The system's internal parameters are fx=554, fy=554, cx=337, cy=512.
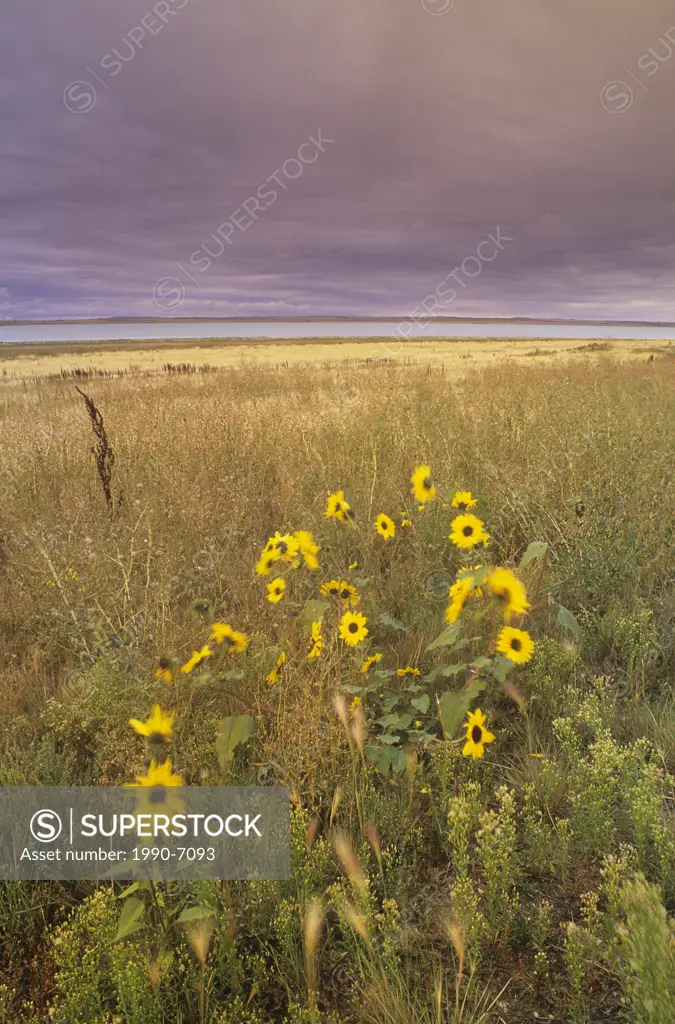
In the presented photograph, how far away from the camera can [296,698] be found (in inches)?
76.2

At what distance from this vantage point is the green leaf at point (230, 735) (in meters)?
1.70

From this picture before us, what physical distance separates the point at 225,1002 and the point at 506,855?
0.73 metres

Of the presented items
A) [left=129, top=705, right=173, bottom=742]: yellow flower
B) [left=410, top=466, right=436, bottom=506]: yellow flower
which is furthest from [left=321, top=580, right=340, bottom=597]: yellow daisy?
[left=129, top=705, right=173, bottom=742]: yellow flower

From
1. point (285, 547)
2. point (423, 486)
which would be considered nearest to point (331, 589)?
point (285, 547)

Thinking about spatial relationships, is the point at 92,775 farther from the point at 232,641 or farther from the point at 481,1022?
the point at 481,1022

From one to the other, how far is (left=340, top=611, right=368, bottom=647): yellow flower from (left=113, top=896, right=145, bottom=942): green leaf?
102 centimetres

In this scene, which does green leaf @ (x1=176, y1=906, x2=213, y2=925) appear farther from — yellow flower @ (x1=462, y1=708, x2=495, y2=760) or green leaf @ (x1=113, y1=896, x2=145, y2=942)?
yellow flower @ (x1=462, y1=708, x2=495, y2=760)

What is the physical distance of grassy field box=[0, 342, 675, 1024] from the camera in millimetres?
1274

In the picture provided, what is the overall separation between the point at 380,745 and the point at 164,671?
2.60ft

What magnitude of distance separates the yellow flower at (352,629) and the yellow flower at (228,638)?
368 mm

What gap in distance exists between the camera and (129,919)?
1.26 meters

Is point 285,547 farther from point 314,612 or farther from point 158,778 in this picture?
point 158,778

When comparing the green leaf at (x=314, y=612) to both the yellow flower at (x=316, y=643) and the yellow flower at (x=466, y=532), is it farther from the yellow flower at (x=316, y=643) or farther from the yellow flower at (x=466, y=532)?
the yellow flower at (x=466, y=532)

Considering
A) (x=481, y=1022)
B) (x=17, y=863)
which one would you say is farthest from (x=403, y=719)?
(x=17, y=863)
